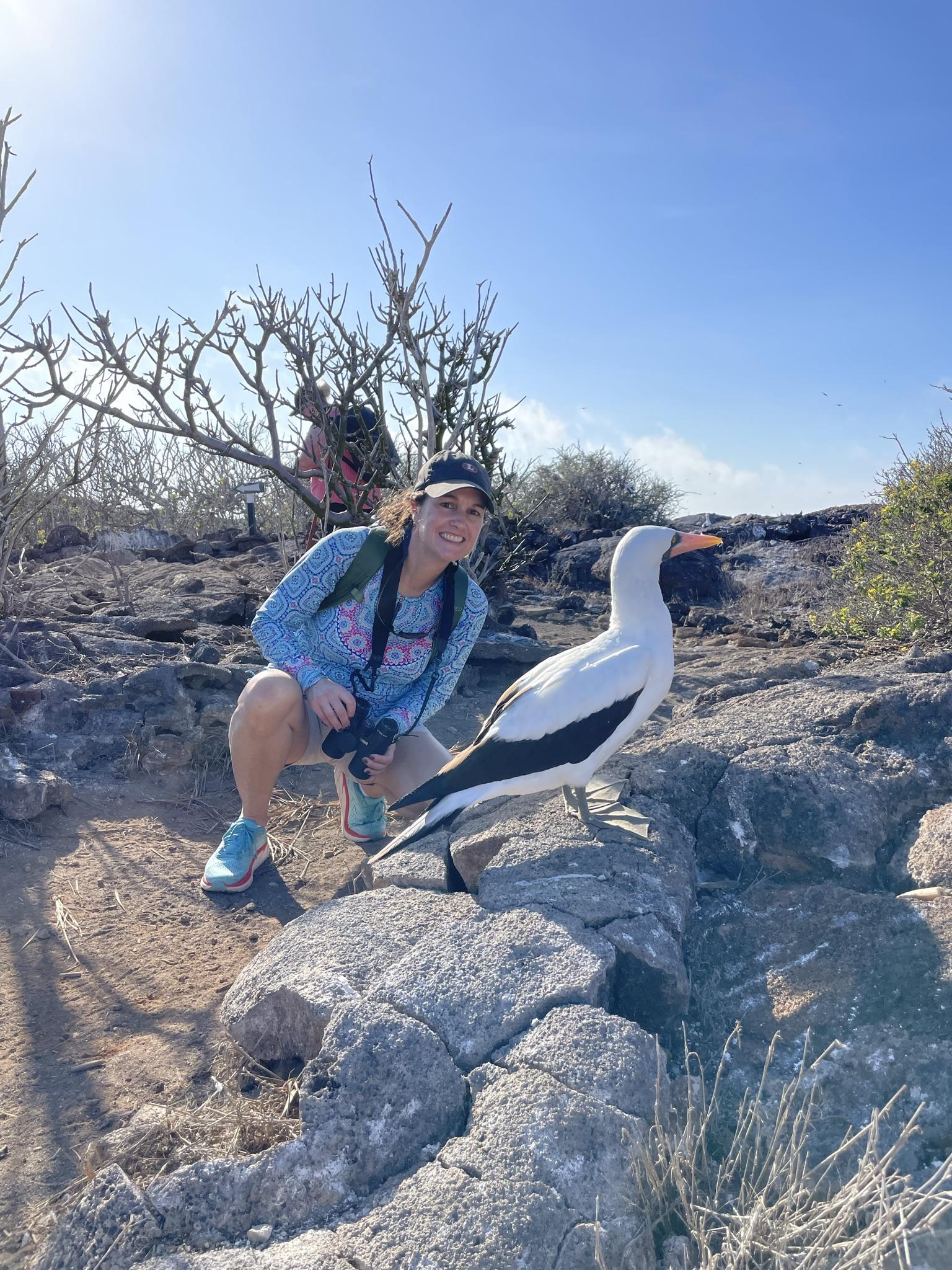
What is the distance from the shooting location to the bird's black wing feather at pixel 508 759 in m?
2.76

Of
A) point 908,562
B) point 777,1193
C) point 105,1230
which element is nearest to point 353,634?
point 105,1230

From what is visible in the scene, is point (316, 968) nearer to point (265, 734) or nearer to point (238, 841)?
point (265, 734)

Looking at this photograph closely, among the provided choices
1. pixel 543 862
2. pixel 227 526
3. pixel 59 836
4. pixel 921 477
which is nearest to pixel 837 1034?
pixel 543 862

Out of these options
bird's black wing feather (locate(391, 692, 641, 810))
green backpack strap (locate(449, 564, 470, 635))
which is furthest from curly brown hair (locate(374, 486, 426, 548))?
bird's black wing feather (locate(391, 692, 641, 810))

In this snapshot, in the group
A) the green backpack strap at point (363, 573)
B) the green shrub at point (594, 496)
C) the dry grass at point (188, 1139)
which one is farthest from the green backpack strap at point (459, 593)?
the green shrub at point (594, 496)

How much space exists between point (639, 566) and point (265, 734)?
1498 millimetres

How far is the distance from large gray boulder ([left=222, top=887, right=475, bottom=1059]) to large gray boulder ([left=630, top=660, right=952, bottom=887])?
913 mm

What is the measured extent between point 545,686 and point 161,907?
171 cm

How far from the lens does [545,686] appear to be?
289cm

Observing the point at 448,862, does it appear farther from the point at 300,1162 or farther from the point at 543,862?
the point at 300,1162

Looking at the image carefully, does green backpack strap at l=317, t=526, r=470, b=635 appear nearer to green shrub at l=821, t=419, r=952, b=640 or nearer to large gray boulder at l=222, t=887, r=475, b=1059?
large gray boulder at l=222, t=887, r=475, b=1059

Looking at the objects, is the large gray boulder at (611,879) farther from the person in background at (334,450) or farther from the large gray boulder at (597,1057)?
the person in background at (334,450)

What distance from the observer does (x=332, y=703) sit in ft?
10.6

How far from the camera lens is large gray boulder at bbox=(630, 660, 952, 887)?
2727 millimetres
